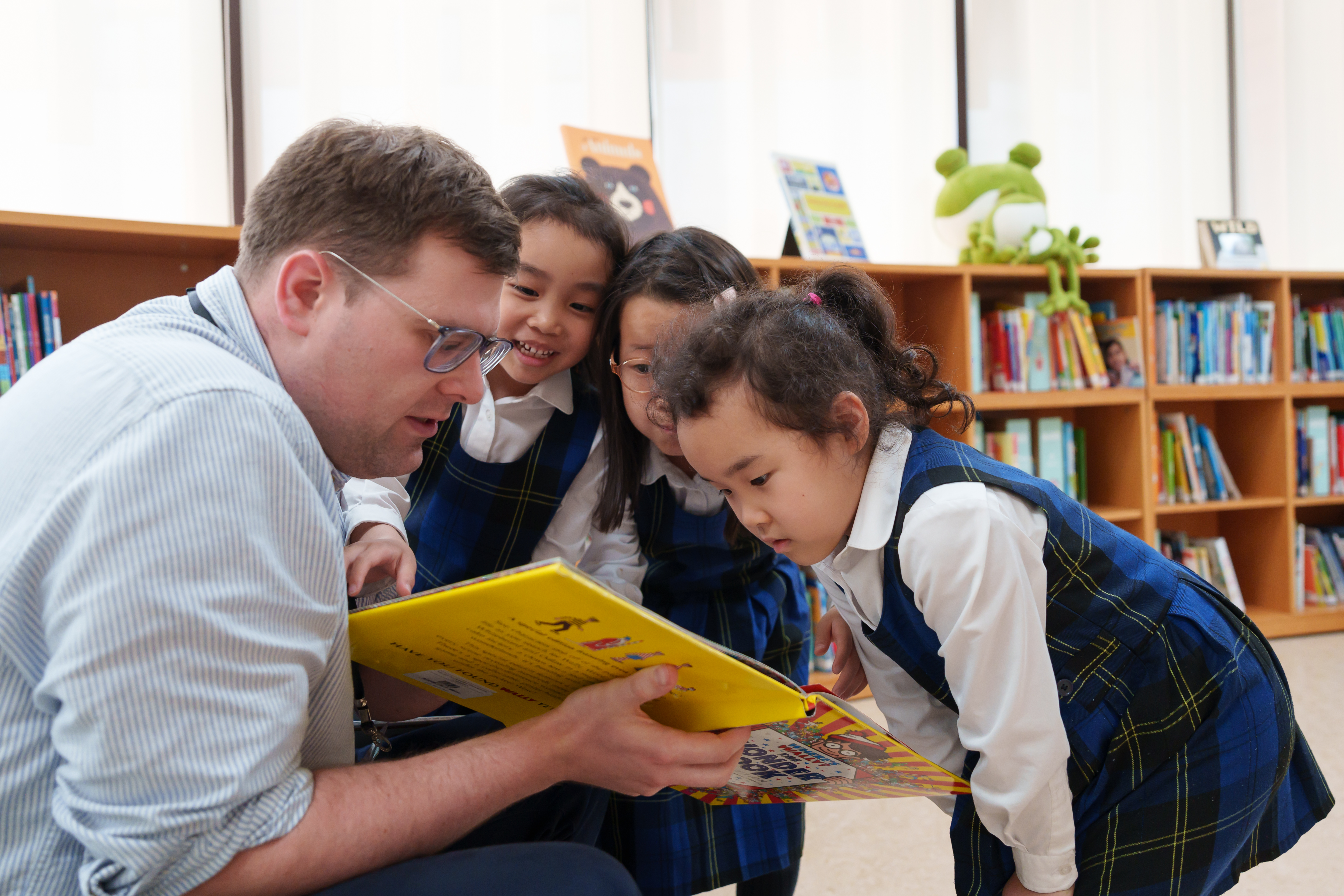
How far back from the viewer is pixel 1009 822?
909 millimetres

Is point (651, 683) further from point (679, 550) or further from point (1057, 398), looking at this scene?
point (1057, 398)

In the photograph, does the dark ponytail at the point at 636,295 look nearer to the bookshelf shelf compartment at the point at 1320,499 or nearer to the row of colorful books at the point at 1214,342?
the row of colorful books at the point at 1214,342

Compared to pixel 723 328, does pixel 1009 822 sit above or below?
below

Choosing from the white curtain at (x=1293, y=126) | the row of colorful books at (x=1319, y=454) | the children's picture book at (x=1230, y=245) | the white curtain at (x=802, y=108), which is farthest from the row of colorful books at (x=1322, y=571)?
the white curtain at (x=802, y=108)

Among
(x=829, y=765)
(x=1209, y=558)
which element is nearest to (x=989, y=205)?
(x=1209, y=558)

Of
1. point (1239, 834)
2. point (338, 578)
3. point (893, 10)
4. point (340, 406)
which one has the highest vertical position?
point (893, 10)

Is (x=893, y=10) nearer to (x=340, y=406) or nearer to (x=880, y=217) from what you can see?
(x=880, y=217)

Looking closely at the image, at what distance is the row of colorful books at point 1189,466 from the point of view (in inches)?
141

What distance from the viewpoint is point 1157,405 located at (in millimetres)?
3725

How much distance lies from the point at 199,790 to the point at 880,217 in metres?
3.66

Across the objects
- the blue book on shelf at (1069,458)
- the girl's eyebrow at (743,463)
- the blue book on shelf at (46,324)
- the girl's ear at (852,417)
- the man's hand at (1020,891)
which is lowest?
the man's hand at (1020,891)

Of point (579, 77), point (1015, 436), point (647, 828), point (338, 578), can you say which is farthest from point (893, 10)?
point (338, 578)

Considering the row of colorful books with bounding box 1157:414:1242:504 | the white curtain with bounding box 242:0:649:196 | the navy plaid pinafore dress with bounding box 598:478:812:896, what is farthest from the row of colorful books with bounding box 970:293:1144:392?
the navy plaid pinafore dress with bounding box 598:478:812:896

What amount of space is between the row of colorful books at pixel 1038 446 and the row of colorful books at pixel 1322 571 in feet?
3.39
